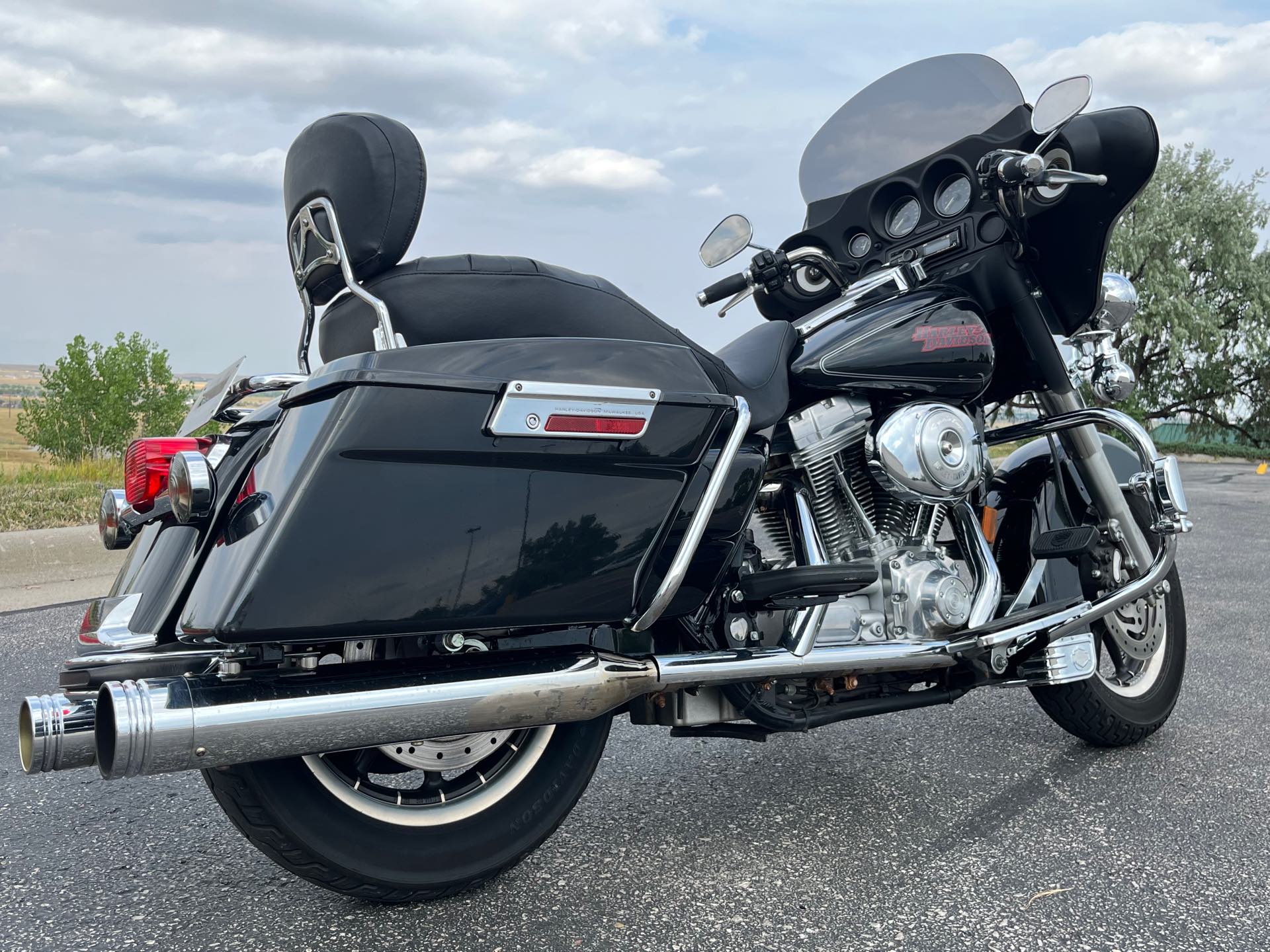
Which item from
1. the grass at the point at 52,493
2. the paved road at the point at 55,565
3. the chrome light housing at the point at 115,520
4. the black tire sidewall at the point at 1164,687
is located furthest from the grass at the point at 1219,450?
the chrome light housing at the point at 115,520

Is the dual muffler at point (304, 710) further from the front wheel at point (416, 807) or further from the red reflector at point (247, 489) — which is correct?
the red reflector at point (247, 489)

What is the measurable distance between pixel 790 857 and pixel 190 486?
1518 millimetres

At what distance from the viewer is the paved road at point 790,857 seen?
6.88ft

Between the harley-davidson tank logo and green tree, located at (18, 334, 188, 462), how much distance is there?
10331 mm

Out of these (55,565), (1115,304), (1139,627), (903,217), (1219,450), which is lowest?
(1219,450)

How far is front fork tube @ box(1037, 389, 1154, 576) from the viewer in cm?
308

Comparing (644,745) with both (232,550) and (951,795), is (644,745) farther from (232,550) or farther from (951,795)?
(232,550)

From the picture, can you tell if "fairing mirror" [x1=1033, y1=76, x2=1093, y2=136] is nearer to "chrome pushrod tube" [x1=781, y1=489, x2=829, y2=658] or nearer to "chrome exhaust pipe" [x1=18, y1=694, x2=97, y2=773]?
"chrome pushrod tube" [x1=781, y1=489, x2=829, y2=658]

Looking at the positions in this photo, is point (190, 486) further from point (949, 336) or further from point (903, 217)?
point (903, 217)

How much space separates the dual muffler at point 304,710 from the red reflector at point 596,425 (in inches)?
17.1

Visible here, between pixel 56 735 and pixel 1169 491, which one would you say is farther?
pixel 1169 491

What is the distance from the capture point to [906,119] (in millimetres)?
3197

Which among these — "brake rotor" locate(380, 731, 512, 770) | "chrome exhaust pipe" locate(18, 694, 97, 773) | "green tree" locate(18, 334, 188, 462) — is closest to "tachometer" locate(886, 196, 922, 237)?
"brake rotor" locate(380, 731, 512, 770)

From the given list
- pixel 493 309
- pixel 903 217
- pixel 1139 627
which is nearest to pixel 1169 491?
pixel 1139 627
